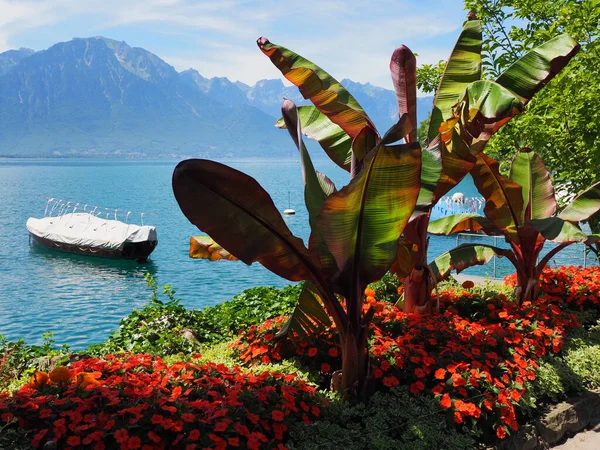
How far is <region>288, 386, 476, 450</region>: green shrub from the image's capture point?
169 inches

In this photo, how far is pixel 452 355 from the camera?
5.53 m

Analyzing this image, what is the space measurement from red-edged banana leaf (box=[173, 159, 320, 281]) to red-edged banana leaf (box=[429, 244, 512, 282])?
3778 millimetres

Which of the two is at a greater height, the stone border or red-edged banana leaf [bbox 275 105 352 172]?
red-edged banana leaf [bbox 275 105 352 172]

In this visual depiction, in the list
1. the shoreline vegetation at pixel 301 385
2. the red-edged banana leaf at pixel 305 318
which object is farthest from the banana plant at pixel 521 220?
the red-edged banana leaf at pixel 305 318

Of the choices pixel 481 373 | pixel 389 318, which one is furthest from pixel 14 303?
pixel 481 373

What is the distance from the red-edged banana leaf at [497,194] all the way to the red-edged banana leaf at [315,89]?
5.78ft

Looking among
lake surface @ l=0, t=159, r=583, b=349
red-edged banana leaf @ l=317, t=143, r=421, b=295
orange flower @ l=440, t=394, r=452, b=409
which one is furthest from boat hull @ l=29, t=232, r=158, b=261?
orange flower @ l=440, t=394, r=452, b=409

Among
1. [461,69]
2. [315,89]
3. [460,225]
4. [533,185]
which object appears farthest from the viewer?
[460,225]

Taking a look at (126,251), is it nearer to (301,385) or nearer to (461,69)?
(461,69)

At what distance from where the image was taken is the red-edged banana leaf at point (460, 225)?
8195 millimetres

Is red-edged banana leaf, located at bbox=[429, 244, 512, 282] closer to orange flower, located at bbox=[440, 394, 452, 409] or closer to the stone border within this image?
the stone border

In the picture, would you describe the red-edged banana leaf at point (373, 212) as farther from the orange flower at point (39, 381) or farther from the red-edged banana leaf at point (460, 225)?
the red-edged banana leaf at point (460, 225)

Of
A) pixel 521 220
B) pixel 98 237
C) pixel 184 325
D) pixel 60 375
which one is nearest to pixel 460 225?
pixel 521 220

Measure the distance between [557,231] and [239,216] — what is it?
4161 mm
